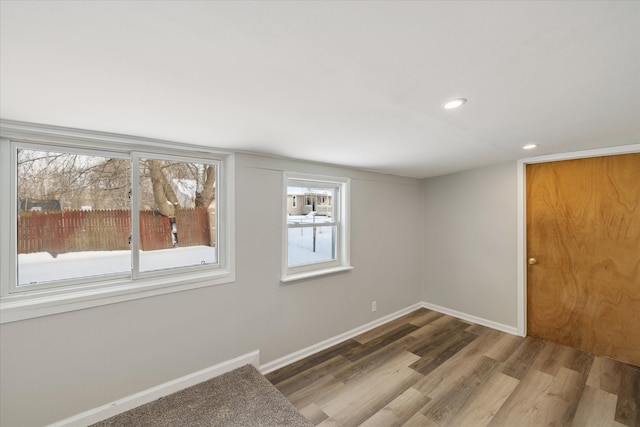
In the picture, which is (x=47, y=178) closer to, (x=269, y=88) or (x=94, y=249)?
(x=94, y=249)

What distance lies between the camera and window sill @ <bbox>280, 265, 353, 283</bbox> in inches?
105

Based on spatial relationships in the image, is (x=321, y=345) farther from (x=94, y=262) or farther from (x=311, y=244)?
(x=94, y=262)

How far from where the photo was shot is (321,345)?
2.95m

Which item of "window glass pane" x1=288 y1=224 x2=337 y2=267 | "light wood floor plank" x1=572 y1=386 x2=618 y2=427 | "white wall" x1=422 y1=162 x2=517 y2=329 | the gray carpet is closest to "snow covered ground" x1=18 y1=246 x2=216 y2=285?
"window glass pane" x1=288 y1=224 x2=337 y2=267

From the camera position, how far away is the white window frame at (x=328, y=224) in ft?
8.85

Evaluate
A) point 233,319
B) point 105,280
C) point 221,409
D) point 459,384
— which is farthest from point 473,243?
point 105,280

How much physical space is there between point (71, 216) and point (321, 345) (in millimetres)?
2508

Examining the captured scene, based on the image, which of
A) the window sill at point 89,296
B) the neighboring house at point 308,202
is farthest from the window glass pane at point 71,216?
the neighboring house at point 308,202

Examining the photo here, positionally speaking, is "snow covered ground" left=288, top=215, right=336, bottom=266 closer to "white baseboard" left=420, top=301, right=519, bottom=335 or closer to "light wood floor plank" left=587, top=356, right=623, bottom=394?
"white baseboard" left=420, top=301, right=519, bottom=335

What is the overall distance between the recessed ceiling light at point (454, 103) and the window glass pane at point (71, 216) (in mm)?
2286

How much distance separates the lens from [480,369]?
2.60 metres

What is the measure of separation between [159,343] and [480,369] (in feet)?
9.49

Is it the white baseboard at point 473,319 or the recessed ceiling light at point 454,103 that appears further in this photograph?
the white baseboard at point 473,319

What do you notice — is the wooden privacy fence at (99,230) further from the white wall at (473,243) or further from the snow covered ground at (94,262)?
the white wall at (473,243)
